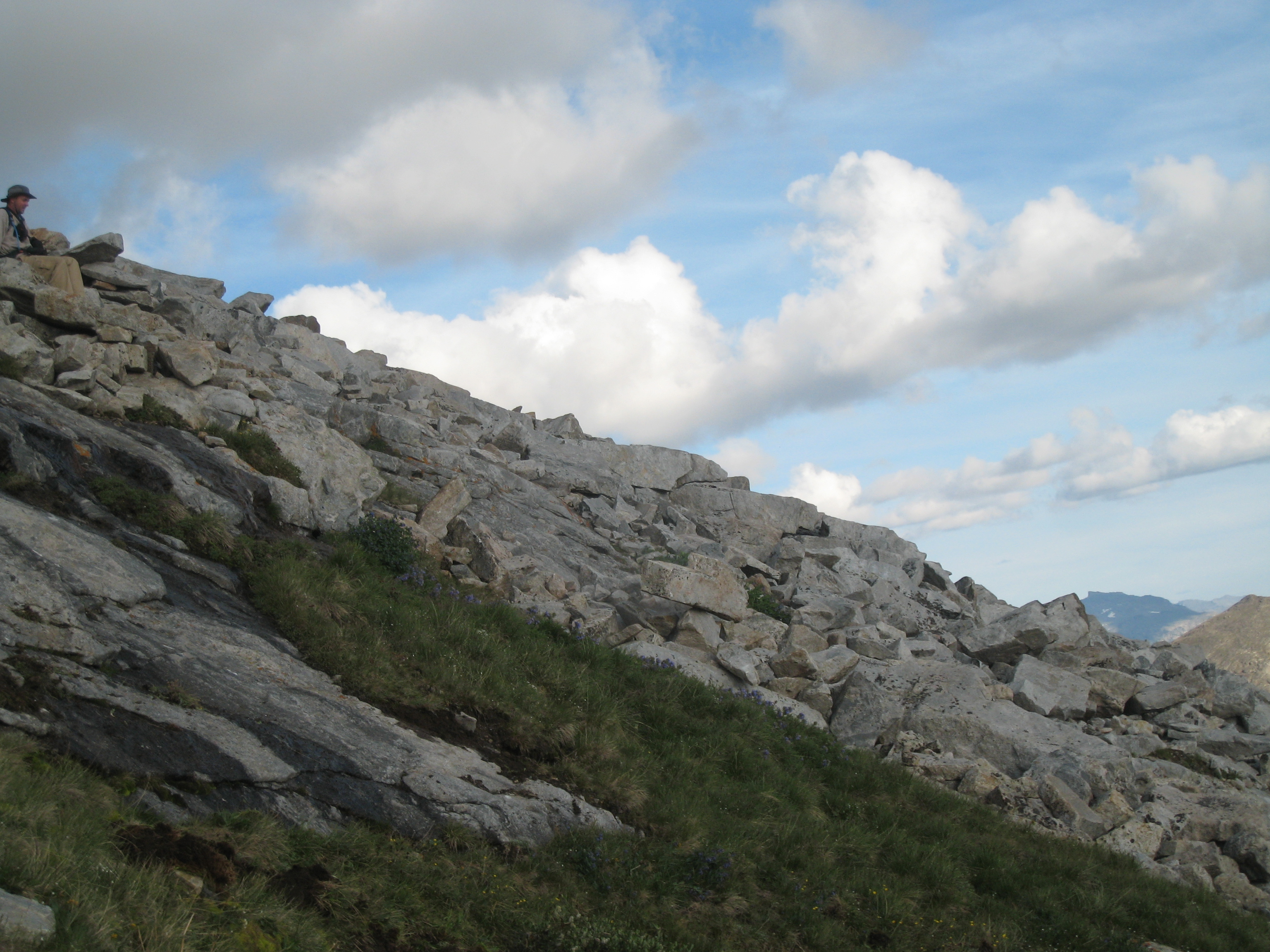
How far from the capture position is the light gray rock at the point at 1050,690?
1580 cm

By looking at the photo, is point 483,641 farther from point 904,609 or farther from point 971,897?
point 904,609

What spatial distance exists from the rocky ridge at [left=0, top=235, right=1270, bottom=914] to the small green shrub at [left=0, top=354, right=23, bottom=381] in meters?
0.10

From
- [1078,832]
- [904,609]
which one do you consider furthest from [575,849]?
[904,609]

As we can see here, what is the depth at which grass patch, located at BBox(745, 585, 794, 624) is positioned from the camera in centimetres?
1933

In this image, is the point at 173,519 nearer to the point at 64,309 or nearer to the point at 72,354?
the point at 72,354

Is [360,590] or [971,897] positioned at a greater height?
[360,590]

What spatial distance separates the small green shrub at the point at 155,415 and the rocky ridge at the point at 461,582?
0.13 metres

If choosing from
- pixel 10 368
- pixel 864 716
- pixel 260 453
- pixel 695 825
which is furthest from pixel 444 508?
pixel 695 825

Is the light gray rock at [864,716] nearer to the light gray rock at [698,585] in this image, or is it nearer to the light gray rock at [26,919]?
the light gray rock at [698,585]

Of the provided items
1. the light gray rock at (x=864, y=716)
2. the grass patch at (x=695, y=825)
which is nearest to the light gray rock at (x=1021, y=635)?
the light gray rock at (x=864, y=716)

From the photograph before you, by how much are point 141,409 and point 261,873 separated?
9.47 metres

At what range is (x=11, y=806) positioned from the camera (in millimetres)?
4340

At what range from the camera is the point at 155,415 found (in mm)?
12516

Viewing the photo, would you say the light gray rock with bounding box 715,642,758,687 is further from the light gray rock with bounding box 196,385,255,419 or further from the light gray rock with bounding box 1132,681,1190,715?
the light gray rock with bounding box 1132,681,1190,715
